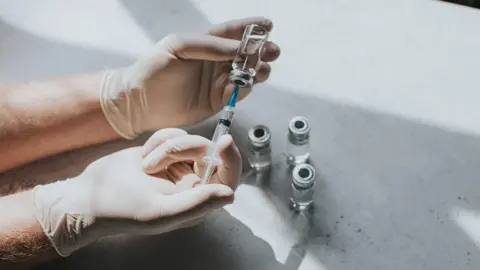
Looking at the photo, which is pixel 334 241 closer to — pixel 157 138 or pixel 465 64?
pixel 157 138

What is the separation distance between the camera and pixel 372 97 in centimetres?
131

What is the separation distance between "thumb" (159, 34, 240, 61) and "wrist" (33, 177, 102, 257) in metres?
0.31

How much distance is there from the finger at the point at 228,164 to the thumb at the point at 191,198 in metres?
0.06

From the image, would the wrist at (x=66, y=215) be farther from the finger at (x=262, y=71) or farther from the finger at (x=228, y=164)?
the finger at (x=262, y=71)

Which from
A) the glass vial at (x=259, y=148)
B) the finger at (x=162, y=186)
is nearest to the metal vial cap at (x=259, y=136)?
the glass vial at (x=259, y=148)

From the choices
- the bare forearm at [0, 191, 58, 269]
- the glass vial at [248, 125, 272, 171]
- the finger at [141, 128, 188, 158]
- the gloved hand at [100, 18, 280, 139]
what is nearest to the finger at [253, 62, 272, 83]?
the gloved hand at [100, 18, 280, 139]

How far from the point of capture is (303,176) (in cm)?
113

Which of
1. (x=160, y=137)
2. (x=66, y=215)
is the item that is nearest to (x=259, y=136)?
(x=160, y=137)

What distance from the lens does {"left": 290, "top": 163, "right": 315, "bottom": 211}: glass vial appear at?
1.12m

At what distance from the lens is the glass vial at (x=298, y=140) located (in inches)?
46.1

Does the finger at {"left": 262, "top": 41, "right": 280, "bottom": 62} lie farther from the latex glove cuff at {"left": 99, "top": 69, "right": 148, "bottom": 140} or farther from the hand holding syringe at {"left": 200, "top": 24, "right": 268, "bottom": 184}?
the latex glove cuff at {"left": 99, "top": 69, "right": 148, "bottom": 140}

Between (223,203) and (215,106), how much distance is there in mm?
313

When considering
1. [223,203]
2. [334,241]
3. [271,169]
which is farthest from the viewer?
[271,169]

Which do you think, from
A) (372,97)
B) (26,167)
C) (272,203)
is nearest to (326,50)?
(372,97)
